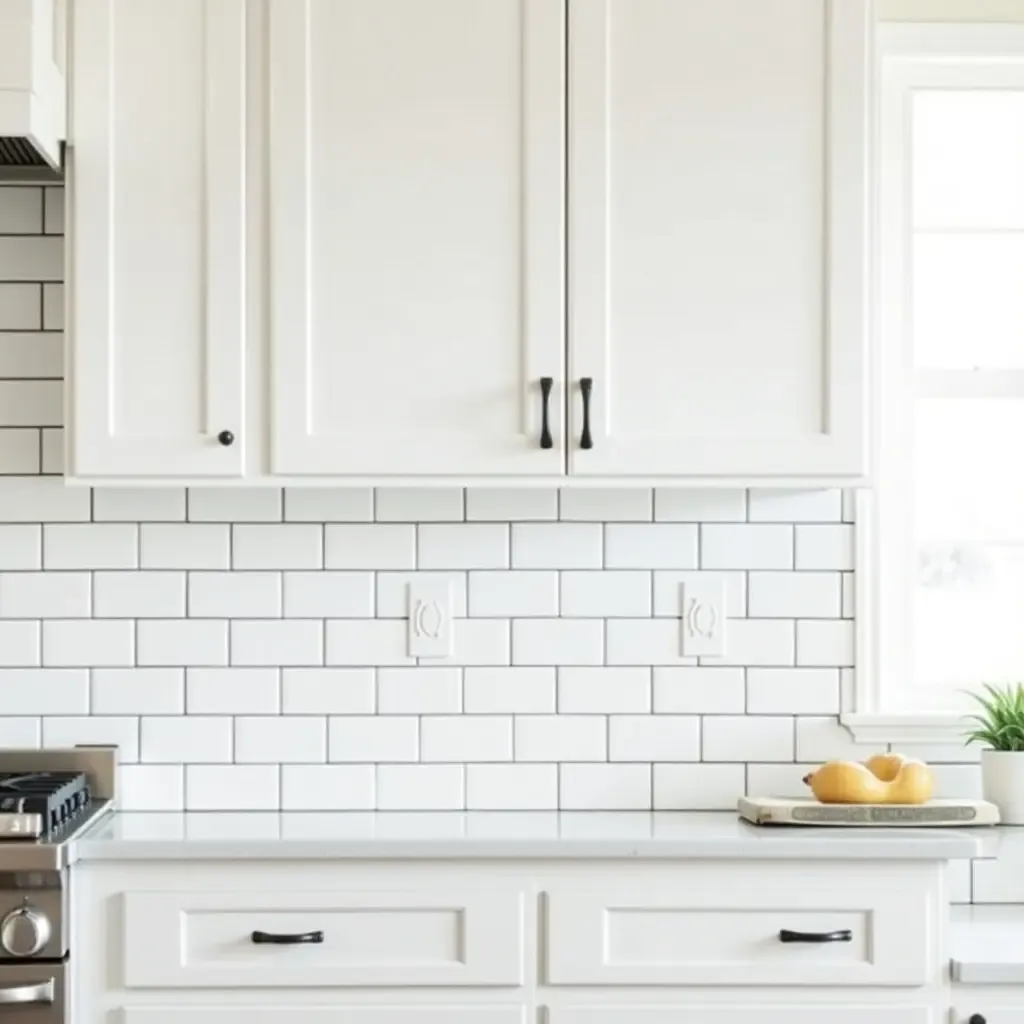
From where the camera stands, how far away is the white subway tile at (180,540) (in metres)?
2.92

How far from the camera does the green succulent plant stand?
2818 mm

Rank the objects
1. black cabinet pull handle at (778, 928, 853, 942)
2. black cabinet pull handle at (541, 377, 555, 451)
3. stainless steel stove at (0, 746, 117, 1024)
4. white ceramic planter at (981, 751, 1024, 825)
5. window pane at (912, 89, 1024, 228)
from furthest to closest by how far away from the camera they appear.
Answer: window pane at (912, 89, 1024, 228)
white ceramic planter at (981, 751, 1024, 825)
black cabinet pull handle at (541, 377, 555, 451)
black cabinet pull handle at (778, 928, 853, 942)
stainless steel stove at (0, 746, 117, 1024)

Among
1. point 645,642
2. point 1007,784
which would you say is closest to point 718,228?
point 645,642

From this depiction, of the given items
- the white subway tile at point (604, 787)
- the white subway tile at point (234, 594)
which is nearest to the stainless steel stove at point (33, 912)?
the white subway tile at point (234, 594)

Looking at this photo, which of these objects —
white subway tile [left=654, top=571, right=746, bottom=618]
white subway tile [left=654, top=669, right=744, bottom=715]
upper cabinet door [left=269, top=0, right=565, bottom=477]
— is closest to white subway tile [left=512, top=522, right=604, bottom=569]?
white subway tile [left=654, top=571, right=746, bottom=618]

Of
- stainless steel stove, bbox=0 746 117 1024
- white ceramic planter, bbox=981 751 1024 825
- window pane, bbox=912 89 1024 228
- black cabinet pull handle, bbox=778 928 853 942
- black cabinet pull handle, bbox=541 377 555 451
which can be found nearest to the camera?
stainless steel stove, bbox=0 746 117 1024

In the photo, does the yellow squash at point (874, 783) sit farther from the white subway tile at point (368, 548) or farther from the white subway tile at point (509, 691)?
the white subway tile at point (368, 548)

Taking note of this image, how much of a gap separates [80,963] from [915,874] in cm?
125

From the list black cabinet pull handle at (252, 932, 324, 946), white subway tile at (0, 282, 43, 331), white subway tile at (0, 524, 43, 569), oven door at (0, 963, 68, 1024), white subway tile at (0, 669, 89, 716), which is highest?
white subway tile at (0, 282, 43, 331)

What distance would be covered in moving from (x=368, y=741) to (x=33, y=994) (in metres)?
0.77

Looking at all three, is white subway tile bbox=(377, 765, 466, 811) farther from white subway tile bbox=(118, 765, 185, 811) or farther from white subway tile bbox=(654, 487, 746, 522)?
white subway tile bbox=(654, 487, 746, 522)

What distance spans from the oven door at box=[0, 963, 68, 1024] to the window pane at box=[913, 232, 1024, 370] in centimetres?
188

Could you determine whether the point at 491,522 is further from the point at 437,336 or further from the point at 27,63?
the point at 27,63

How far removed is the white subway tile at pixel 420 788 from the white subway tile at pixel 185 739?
287mm
